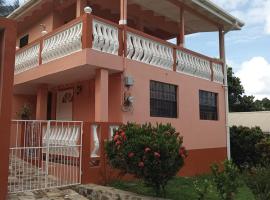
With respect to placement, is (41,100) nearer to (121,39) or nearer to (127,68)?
(127,68)

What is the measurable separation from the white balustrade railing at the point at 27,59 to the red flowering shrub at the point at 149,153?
5.64 m

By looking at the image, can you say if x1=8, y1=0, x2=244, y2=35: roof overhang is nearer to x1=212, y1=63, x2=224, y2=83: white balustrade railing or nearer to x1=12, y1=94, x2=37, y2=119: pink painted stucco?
x1=212, y1=63, x2=224, y2=83: white balustrade railing

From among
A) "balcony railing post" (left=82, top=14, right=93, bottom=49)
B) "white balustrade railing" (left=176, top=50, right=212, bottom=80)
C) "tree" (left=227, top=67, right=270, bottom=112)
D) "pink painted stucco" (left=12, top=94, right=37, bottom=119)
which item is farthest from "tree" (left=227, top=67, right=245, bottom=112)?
"balcony railing post" (left=82, top=14, right=93, bottom=49)

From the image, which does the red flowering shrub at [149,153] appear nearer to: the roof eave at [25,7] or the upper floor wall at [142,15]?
the upper floor wall at [142,15]

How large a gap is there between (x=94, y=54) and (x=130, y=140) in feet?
9.62

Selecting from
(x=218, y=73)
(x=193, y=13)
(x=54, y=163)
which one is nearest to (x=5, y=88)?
(x=54, y=163)

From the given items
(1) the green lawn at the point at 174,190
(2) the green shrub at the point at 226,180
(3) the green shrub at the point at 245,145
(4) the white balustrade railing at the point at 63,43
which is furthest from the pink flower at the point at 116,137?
(3) the green shrub at the point at 245,145

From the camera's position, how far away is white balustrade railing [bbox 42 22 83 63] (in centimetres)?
983

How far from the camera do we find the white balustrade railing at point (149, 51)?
10701mm

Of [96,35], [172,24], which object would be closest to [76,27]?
[96,35]

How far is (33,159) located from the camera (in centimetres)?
1017

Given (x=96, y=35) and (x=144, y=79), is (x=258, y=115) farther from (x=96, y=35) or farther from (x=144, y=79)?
(x=96, y=35)

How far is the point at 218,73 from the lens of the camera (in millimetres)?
15062

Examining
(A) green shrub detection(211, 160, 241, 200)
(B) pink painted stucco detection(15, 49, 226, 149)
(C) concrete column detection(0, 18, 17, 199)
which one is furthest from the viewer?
(B) pink painted stucco detection(15, 49, 226, 149)
